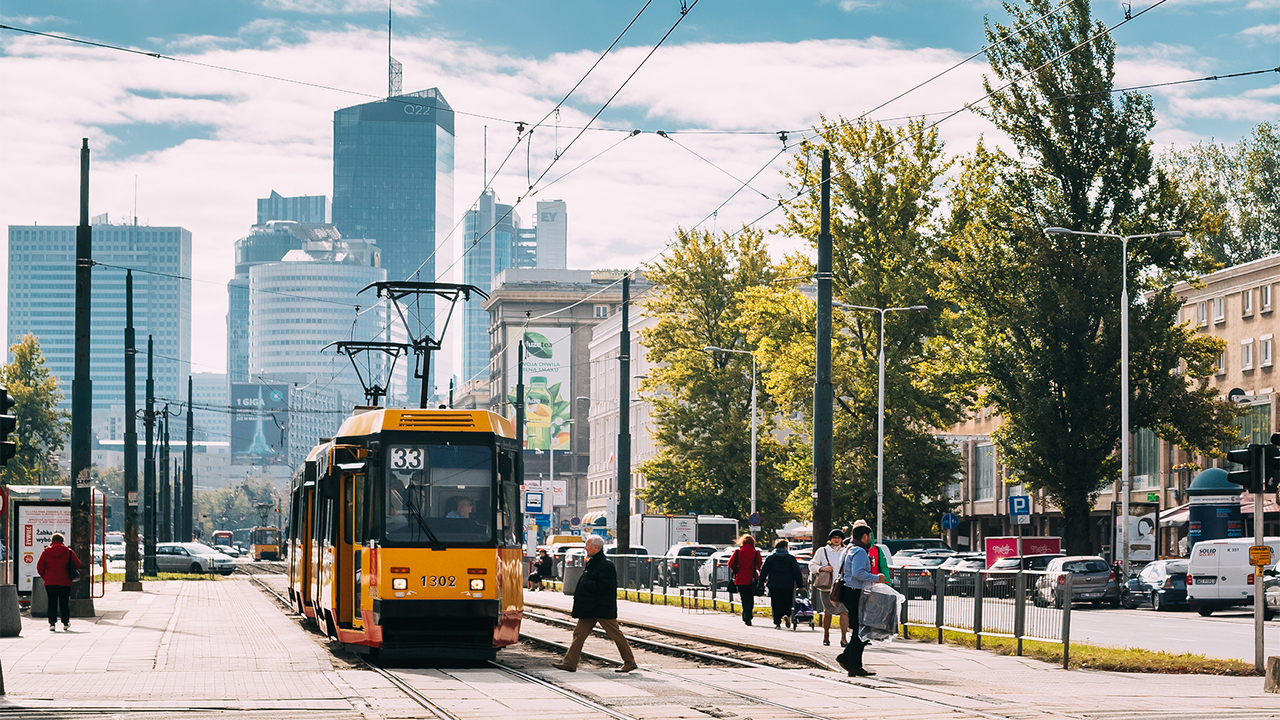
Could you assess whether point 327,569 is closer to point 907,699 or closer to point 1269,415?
point 907,699

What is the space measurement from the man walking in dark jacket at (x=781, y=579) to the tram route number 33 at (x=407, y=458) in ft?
28.9

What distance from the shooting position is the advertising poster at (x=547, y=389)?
150750mm

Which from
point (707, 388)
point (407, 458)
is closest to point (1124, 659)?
point (407, 458)

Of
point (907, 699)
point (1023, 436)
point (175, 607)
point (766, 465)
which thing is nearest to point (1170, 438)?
point (1023, 436)

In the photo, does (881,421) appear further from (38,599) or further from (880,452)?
(38,599)

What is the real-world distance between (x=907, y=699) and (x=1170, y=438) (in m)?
35.2

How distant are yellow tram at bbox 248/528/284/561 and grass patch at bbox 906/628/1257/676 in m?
88.0

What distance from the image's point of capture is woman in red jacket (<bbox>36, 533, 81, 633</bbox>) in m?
25.3

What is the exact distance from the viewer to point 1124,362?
45.2m

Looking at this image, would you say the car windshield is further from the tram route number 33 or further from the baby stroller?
the tram route number 33

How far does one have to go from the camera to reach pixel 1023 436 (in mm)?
46969

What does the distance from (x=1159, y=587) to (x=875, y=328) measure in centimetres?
1341

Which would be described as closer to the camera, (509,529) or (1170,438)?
(509,529)

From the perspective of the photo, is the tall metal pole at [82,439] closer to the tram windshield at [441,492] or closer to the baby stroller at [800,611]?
the tram windshield at [441,492]
